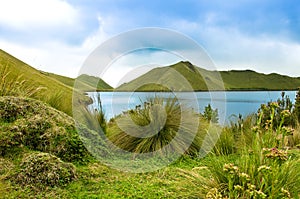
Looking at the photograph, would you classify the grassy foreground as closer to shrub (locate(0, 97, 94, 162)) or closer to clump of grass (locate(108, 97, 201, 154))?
shrub (locate(0, 97, 94, 162))

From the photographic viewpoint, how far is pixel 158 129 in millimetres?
5625

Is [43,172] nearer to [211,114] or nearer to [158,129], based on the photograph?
[158,129]

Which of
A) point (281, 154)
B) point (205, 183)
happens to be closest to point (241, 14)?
point (205, 183)

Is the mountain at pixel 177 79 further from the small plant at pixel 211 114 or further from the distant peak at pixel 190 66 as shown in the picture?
the small plant at pixel 211 114

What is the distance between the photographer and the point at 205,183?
316 cm

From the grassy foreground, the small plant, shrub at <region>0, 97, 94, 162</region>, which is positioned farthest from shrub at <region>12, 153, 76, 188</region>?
the small plant

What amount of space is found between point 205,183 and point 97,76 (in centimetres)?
321

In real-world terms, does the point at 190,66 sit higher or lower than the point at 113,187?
higher

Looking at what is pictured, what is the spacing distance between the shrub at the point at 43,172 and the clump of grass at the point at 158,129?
1807 mm

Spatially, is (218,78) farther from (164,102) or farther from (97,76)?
(97,76)

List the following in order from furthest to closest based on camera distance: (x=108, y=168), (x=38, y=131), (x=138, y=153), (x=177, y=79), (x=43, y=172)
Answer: (x=177, y=79) < (x=138, y=153) < (x=38, y=131) < (x=108, y=168) < (x=43, y=172)

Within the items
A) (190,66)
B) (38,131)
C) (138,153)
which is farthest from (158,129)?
(38,131)

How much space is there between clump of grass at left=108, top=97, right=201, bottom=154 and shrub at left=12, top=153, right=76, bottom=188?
5.93 feet

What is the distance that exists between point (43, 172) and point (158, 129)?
2.55 m
